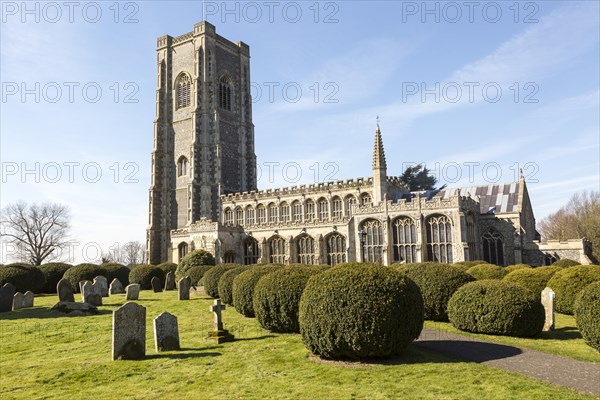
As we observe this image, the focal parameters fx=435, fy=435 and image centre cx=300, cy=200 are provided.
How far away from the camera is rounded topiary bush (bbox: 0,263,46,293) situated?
88.7 feet

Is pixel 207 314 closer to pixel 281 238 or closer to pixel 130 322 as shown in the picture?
pixel 130 322

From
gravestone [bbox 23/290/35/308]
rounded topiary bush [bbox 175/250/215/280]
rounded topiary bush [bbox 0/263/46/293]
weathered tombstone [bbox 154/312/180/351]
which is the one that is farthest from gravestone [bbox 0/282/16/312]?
weathered tombstone [bbox 154/312/180/351]

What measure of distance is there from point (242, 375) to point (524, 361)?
6.22 m

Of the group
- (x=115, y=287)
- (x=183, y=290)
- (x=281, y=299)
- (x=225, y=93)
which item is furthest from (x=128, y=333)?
(x=225, y=93)

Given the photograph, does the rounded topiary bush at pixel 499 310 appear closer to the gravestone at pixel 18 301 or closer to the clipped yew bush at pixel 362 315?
the clipped yew bush at pixel 362 315

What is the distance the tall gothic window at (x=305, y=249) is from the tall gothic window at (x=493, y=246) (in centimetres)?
1491

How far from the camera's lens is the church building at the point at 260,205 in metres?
34.4

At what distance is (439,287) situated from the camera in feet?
50.2

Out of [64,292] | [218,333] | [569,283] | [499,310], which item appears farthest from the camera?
[64,292]

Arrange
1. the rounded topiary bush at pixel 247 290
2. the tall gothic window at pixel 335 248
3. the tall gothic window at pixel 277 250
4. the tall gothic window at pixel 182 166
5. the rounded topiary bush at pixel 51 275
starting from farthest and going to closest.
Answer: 1. the tall gothic window at pixel 182 166
2. the tall gothic window at pixel 277 250
3. the tall gothic window at pixel 335 248
4. the rounded topiary bush at pixel 51 275
5. the rounded topiary bush at pixel 247 290

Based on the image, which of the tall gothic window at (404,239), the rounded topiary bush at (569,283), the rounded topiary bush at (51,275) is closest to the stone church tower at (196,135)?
the rounded topiary bush at (51,275)

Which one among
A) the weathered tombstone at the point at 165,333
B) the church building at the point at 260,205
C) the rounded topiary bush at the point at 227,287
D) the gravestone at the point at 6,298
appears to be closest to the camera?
the weathered tombstone at the point at 165,333

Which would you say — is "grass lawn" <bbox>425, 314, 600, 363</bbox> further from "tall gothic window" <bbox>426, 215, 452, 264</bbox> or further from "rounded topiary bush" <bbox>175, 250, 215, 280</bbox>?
"rounded topiary bush" <bbox>175, 250, 215, 280</bbox>

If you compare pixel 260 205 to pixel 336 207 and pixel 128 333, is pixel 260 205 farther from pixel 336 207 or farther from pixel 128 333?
pixel 128 333
